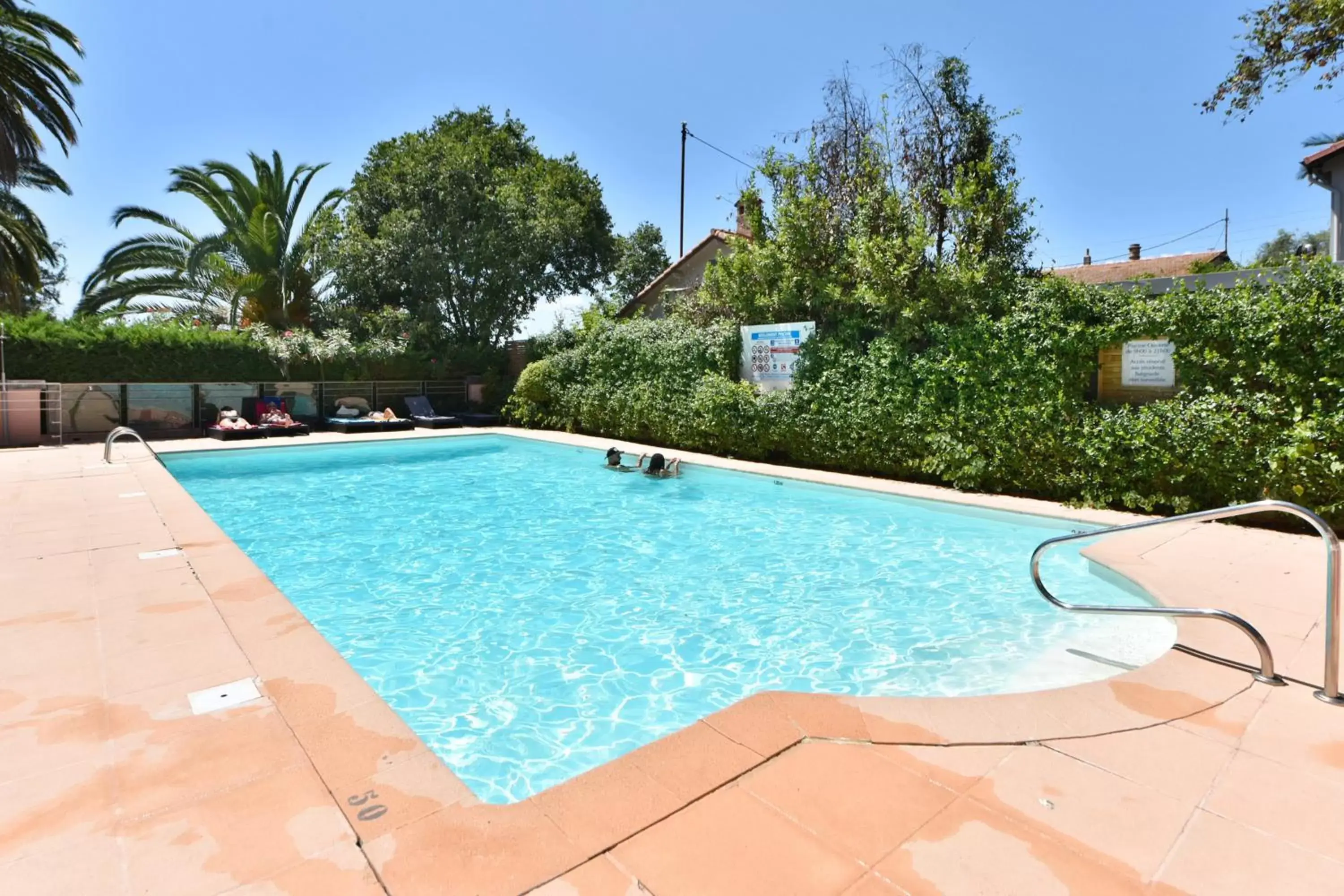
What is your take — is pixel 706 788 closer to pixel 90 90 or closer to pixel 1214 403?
pixel 1214 403

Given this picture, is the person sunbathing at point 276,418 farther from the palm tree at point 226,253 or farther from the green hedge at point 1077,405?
the green hedge at point 1077,405

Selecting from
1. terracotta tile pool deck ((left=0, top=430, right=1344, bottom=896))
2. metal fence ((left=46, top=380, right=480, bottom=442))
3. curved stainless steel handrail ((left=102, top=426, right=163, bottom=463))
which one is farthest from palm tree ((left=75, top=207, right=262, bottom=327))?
terracotta tile pool deck ((left=0, top=430, right=1344, bottom=896))

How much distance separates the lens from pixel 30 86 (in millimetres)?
15125

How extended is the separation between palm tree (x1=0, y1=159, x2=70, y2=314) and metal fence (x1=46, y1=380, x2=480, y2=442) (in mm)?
3925

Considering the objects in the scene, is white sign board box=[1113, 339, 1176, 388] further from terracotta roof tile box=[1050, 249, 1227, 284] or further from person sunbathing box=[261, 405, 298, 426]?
person sunbathing box=[261, 405, 298, 426]

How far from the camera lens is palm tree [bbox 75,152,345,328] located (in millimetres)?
20734

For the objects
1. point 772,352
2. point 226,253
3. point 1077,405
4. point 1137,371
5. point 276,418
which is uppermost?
point 226,253

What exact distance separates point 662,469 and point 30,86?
56.1 ft

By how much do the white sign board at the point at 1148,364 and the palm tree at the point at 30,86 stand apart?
897 inches

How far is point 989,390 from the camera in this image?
34.7 feet

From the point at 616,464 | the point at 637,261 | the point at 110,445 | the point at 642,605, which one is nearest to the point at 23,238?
the point at 110,445

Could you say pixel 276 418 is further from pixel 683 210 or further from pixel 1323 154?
pixel 1323 154

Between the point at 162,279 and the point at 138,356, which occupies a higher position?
the point at 162,279

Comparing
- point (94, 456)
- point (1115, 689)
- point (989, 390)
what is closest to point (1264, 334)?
point (989, 390)
